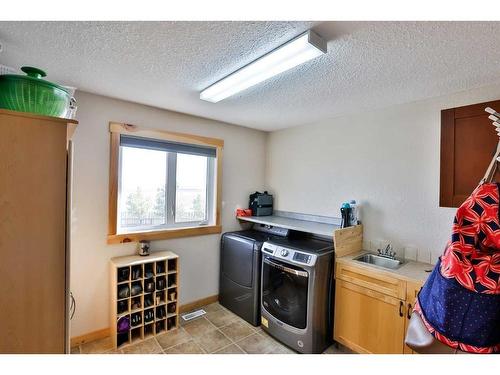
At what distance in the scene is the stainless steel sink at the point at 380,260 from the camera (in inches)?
84.6

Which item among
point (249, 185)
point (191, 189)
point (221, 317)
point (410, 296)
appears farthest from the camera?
point (249, 185)

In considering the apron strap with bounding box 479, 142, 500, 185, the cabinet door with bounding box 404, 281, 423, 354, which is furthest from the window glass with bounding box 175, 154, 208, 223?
the apron strap with bounding box 479, 142, 500, 185

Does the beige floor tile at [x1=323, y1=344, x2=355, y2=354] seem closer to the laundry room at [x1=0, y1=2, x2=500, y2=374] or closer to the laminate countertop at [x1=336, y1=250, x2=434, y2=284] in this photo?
the laundry room at [x1=0, y1=2, x2=500, y2=374]

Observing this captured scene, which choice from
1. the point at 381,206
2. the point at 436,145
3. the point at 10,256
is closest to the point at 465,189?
the point at 436,145

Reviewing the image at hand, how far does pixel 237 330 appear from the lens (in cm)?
251

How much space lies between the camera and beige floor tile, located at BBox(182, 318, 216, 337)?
244 centimetres

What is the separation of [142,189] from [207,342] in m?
1.66

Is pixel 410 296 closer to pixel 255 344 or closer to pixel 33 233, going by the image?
pixel 255 344

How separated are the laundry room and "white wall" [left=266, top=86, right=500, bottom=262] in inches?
0.6

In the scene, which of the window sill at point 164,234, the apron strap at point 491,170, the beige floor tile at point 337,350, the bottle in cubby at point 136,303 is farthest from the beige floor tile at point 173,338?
the apron strap at point 491,170

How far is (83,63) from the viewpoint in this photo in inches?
63.1

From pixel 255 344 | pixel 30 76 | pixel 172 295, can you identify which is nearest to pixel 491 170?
pixel 255 344

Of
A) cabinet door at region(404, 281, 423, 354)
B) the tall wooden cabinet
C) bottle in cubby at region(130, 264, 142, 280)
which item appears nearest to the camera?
the tall wooden cabinet
